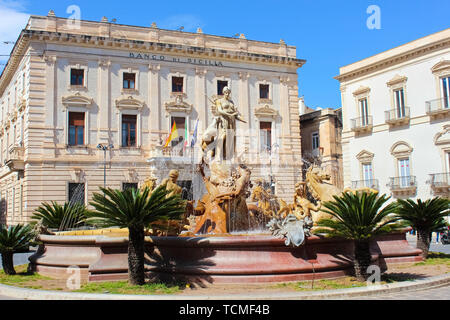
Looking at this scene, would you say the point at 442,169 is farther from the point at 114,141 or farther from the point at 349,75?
the point at 114,141

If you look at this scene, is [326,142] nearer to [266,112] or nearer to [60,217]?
[266,112]

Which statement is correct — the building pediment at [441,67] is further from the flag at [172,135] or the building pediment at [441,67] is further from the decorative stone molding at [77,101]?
the decorative stone molding at [77,101]

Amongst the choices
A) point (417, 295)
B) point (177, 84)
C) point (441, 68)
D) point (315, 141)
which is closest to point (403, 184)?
point (441, 68)

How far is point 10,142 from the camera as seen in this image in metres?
36.2

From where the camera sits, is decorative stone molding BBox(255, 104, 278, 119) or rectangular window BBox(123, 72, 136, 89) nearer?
rectangular window BBox(123, 72, 136, 89)

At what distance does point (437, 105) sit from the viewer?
3139 cm

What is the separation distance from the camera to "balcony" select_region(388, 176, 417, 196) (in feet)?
107

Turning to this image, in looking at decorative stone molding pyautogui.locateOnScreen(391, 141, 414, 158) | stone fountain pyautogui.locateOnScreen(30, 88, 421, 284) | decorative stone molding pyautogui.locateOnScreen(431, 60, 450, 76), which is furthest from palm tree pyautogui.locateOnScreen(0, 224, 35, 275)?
decorative stone molding pyautogui.locateOnScreen(431, 60, 450, 76)

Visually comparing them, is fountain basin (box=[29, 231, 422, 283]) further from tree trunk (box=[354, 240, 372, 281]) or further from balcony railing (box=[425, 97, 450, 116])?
balcony railing (box=[425, 97, 450, 116])

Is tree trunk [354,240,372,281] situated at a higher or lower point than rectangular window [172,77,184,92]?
lower

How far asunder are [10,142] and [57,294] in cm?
3118

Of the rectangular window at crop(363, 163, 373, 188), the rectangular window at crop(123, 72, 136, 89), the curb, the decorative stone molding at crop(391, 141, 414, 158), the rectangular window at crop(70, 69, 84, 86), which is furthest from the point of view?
the rectangular window at crop(363, 163, 373, 188)

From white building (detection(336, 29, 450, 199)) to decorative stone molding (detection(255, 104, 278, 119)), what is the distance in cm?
648

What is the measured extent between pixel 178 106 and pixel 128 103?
357cm
